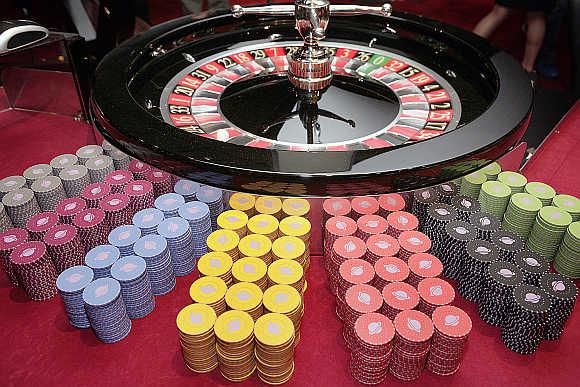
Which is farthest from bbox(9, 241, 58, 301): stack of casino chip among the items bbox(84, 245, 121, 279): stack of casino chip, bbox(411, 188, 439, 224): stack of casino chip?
bbox(411, 188, 439, 224): stack of casino chip

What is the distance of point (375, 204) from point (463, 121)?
1.39 feet

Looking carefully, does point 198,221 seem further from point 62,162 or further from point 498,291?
point 498,291

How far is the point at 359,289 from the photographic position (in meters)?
A: 1.61

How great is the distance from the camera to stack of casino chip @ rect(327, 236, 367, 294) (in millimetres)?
1733

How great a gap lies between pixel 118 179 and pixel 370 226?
1012 millimetres

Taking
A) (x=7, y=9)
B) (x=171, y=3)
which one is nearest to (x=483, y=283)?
(x=7, y=9)

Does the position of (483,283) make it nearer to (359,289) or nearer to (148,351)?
(359,289)

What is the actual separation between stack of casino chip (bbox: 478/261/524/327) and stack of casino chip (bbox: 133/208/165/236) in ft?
3.67

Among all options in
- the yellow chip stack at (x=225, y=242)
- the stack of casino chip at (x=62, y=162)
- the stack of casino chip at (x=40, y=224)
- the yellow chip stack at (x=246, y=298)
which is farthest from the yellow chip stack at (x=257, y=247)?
the stack of casino chip at (x=62, y=162)

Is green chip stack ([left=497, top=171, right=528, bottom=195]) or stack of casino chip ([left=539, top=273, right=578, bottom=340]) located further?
green chip stack ([left=497, top=171, right=528, bottom=195])

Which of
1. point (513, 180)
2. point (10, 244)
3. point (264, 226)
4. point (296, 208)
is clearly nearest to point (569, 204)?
point (513, 180)

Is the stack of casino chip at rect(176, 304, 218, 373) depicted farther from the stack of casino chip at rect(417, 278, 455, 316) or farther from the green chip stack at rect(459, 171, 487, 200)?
the green chip stack at rect(459, 171, 487, 200)

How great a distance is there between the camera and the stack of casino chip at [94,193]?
1996 mm

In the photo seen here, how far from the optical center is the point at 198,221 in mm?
1902
